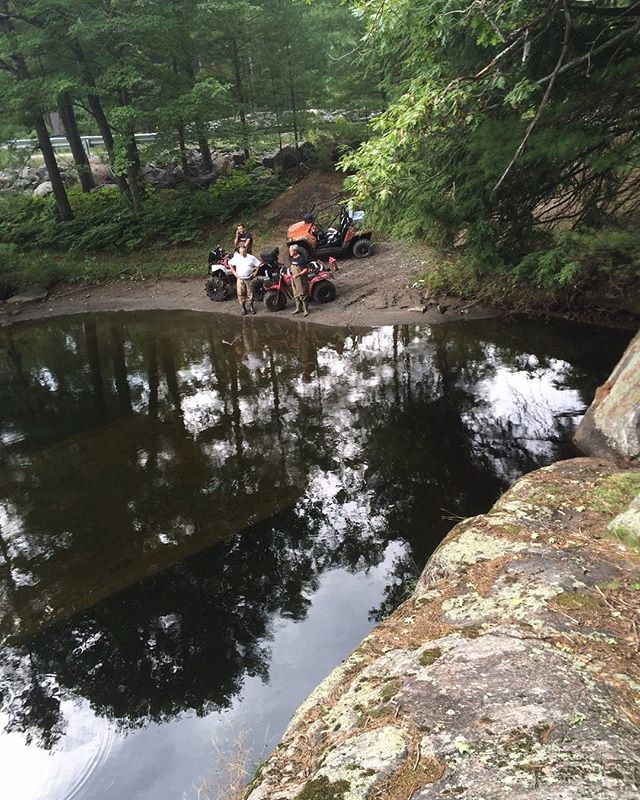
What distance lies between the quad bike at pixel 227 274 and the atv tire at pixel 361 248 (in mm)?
2058

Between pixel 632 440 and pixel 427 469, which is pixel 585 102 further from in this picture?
pixel 427 469

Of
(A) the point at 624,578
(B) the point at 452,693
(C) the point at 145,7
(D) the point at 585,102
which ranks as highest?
(C) the point at 145,7

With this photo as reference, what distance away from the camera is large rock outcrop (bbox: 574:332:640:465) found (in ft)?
18.2

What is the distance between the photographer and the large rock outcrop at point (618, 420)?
555 centimetres

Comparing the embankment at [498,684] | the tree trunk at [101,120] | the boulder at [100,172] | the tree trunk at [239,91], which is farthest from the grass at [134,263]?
the embankment at [498,684]

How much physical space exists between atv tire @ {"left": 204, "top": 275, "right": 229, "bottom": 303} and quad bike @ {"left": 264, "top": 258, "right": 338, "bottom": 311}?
1.65m

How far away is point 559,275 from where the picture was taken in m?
7.96

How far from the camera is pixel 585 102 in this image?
5.97 meters

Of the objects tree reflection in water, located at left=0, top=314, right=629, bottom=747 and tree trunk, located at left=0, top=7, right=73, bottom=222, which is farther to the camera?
tree trunk, located at left=0, top=7, right=73, bottom=222

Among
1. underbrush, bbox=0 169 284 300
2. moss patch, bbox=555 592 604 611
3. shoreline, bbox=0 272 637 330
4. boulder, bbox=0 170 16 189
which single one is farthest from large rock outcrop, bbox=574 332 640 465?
boulder, bbox=0 170 16 189

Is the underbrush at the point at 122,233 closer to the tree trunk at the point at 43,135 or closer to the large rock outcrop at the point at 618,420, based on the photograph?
the tree trunk at the point at 43,135

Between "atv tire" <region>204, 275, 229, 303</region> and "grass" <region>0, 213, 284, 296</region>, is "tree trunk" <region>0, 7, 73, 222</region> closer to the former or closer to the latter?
"grass" <region>0, 213, 284, 296</region>

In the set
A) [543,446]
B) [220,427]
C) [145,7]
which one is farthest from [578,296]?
[145,7]

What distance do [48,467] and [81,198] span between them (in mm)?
15956
